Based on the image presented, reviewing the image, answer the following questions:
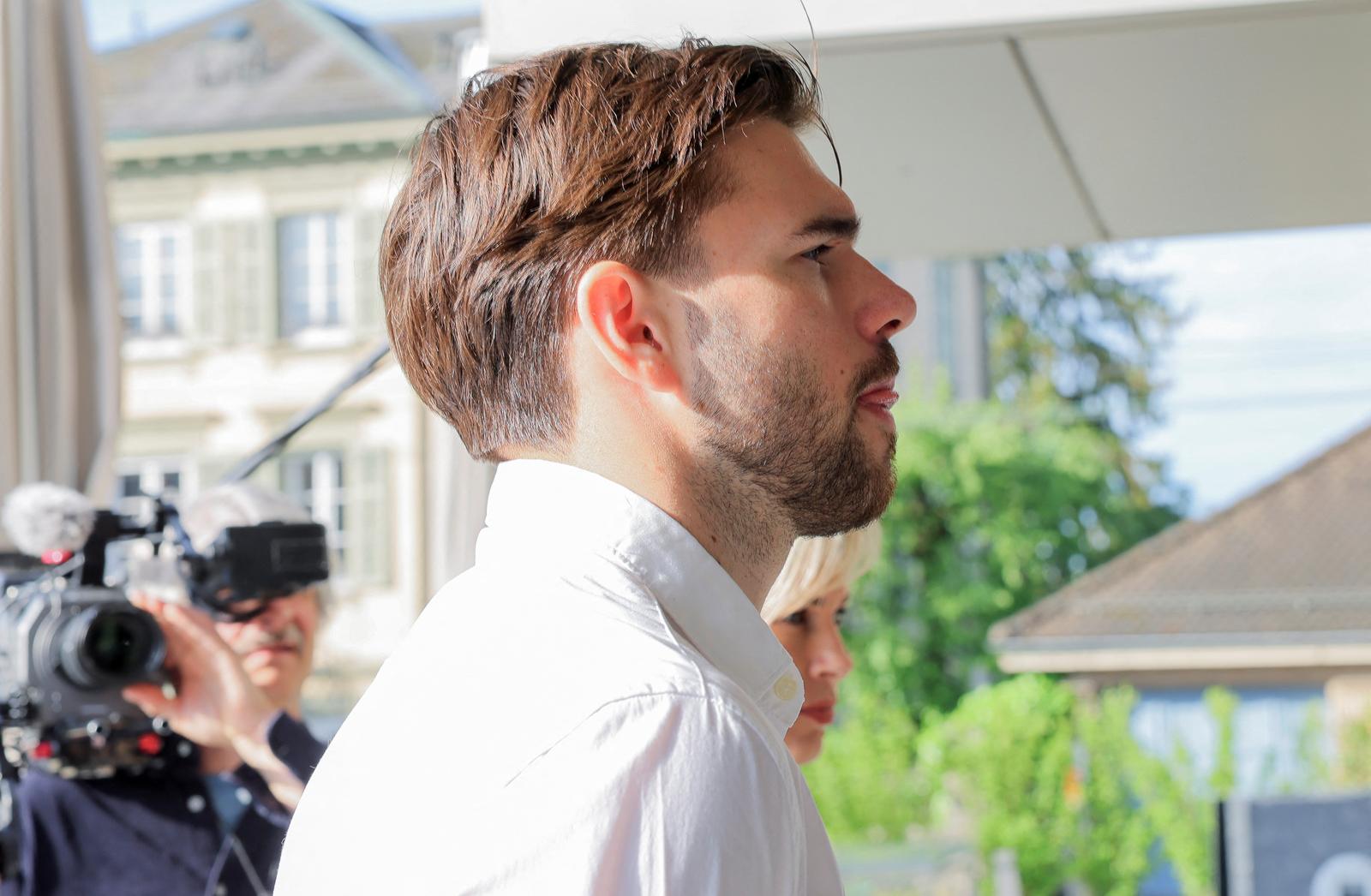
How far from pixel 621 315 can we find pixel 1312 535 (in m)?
24.0

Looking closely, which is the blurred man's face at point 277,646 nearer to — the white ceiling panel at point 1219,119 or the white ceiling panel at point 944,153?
the white ceiling panel at point 944,153

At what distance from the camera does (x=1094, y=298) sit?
25.3 metres

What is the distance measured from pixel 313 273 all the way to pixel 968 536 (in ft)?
32.6

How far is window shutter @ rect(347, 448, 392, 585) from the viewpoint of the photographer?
21.4 meters

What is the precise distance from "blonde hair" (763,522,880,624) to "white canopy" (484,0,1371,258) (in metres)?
0.49

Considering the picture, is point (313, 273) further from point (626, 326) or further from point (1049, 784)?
point (626, 326)

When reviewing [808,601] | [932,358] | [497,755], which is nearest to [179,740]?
[808,601]

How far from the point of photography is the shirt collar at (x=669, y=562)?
853 mm

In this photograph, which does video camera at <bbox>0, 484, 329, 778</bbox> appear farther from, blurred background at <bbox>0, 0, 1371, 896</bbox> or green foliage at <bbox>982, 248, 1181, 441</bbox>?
green foliage at <bbox>982, 248, 1181, 441</bbox>

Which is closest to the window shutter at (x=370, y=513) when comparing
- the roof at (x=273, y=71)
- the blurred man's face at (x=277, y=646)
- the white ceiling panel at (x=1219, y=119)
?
the roof at (x=273, y=71)

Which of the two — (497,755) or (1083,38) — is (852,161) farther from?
(497,755)

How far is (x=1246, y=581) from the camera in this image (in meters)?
23.2

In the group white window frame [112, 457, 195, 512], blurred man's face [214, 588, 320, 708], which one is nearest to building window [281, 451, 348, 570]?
white window frame [112, 457, 195, 512]

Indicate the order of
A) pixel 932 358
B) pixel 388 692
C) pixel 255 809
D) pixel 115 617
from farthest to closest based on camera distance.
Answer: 1. pixel 932 358
2. pixel 255 809
3. pixel 115 617
4. pixel 388 692
